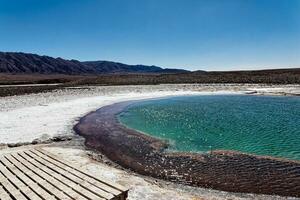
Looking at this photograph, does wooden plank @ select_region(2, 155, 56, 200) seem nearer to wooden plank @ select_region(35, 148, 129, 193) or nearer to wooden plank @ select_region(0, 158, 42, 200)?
wooden plank @ select_region(0, 158, 42, 200)

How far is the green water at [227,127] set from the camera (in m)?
15.3

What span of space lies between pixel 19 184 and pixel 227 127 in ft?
48.7

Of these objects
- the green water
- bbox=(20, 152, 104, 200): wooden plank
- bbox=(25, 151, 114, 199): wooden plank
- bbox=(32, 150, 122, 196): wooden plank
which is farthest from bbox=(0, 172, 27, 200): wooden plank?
the green water

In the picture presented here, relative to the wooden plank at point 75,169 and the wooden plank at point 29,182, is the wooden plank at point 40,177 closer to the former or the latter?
the wooden plank at point 29,182

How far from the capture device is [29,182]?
804cm

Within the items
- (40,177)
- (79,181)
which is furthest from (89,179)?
(40,177)

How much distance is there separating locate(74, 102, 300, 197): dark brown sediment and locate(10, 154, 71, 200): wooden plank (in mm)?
4185

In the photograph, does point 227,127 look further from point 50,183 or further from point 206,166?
point 50,183

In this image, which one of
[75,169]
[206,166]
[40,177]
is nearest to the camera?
[40,177]

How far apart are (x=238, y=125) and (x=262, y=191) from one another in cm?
1110

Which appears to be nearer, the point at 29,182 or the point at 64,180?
the point at 29,182

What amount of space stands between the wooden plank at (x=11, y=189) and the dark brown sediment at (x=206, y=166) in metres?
5.14

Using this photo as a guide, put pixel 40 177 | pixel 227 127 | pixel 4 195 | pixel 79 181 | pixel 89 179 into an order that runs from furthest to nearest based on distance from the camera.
Result: pixel 227 127
pixel 40 177
pixel 89 179
pixel 79 181
pixel 4 195

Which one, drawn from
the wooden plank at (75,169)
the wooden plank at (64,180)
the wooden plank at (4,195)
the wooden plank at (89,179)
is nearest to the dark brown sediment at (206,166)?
the wooden plank at (75,169)
